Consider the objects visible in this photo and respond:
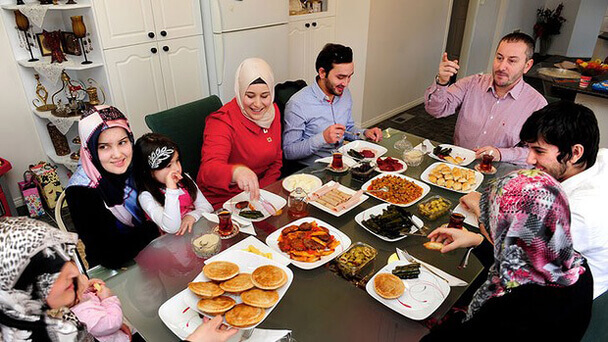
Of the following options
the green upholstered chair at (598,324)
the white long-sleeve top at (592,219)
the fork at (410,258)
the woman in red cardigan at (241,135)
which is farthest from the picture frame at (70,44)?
the green upholstered chair at (598,324)

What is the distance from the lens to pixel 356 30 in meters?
3.95

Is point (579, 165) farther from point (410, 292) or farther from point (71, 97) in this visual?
point (71, 97)

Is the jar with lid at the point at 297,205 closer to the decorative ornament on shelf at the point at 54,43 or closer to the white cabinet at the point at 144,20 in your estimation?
the white cabinet at the point at 144,20

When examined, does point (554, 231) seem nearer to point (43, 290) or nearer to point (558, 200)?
point (558, 200)

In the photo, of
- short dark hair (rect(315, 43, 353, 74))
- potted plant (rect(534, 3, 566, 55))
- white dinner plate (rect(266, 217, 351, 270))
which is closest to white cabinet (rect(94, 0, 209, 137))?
short dark hair (rect(315, 43, 353, 74))

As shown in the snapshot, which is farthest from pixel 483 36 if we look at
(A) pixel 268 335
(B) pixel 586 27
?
(A) pixel 268 335

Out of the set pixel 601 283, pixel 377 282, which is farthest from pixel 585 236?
pixel 377 282

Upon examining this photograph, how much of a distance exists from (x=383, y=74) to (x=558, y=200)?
382 centimetres

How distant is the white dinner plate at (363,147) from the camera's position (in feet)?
7.10

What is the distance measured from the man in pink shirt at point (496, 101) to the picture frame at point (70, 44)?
2.41 metres

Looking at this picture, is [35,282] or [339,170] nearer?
[35,282]

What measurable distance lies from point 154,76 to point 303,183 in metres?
1.76

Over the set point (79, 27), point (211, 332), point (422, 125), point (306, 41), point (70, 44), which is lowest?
point (422, 125)

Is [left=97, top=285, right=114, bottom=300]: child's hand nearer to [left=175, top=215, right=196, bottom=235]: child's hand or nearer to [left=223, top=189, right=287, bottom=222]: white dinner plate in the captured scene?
[left=175, top=215, right=196, bottom=235]: child's hand
